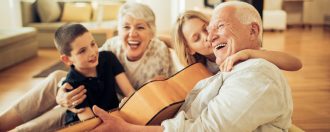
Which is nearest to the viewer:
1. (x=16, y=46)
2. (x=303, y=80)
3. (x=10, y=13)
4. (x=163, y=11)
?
(x=303, y=80)

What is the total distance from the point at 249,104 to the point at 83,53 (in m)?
0.93

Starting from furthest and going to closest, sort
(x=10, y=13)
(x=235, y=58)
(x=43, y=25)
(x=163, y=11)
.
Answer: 1. (x=163, y=11)
2. (x=10, y=13)
3. (x=43, y=25)
4. (x=235, y=58)

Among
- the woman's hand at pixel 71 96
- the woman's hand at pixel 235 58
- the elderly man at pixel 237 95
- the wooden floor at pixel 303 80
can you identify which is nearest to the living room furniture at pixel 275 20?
the wooden floor at pixel 303 80

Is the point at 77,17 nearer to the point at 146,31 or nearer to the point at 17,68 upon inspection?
the point at 17,68

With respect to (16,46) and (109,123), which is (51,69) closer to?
(16,46)

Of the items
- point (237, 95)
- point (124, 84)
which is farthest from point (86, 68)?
point (237, 95)

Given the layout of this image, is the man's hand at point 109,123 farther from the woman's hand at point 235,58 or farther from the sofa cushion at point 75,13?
the sofa cushion at point 75,13

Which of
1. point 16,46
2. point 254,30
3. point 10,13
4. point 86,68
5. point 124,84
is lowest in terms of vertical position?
point 16,46

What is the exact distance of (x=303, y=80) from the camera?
4191mm

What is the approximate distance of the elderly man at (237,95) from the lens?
974 mm

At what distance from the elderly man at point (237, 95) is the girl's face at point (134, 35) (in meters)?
0.75

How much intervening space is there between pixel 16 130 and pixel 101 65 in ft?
1.76

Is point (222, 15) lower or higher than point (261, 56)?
higher

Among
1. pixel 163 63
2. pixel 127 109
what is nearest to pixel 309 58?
pixel 163 63
